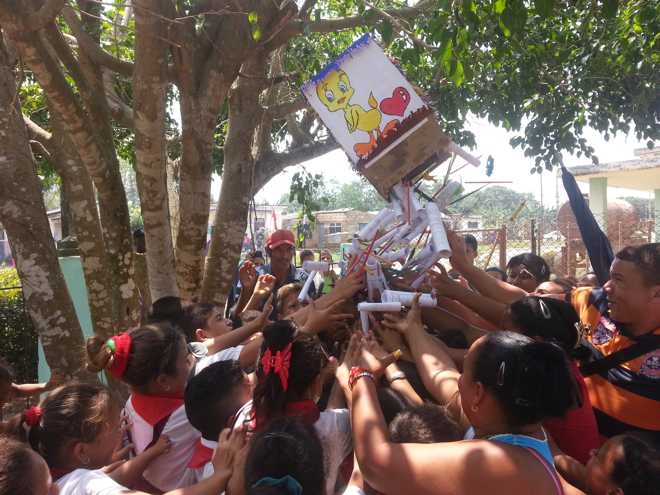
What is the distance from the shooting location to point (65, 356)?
323 centimetres

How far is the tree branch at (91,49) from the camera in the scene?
151 inches

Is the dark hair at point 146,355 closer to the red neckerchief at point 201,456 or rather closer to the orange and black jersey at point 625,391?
the red neckerchief at point 201,456

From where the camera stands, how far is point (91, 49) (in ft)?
12.7

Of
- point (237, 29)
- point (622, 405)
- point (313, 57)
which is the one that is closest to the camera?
point (622, 405)

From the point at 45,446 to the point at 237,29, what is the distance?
9.22 ft

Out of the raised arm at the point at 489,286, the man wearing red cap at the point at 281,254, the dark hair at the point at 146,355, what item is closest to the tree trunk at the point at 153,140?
the man wearing red cap at the point at 281,254

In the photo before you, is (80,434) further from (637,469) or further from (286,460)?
(637,469)

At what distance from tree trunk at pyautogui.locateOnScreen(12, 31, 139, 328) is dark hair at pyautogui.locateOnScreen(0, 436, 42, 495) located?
7.33 feet

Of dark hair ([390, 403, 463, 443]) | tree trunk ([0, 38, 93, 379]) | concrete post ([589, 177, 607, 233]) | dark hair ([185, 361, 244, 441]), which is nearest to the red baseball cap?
tree trunk ([0, 38, 93, 379])

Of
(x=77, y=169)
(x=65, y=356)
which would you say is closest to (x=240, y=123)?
(x=77, y=169)

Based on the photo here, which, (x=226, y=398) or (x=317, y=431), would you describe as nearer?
(x=317, y=431)

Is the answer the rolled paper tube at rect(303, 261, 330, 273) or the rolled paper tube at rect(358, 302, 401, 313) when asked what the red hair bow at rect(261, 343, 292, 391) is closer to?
the rolled paper tube at rect(358, 302, 401, 313)

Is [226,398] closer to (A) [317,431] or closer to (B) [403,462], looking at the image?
(A) [317,431]

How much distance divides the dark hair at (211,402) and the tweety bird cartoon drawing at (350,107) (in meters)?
1.06
